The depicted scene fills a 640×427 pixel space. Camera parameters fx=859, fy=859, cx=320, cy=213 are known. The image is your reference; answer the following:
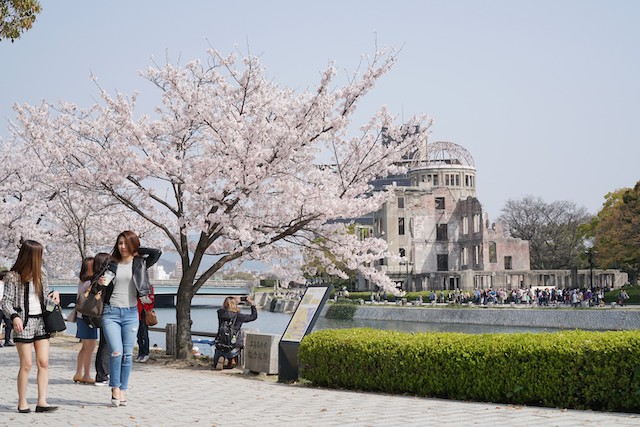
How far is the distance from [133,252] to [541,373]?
517cm

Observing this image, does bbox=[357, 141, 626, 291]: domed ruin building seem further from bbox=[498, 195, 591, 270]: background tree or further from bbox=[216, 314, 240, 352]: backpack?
bbox=[216, 314, 240, 352]: backpack

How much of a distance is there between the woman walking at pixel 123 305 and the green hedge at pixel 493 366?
371 cm

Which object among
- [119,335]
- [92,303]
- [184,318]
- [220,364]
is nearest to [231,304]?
[220,364]

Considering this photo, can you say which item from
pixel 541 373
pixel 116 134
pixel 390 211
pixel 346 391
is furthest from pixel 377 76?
pixel 390 211

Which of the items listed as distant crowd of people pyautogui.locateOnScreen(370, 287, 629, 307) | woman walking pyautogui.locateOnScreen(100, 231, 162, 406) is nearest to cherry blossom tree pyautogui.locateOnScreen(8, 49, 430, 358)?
woman walking pyautogui.locateOnScreen(100, 231, 162, 406)

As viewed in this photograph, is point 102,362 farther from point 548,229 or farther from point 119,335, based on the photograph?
point 548,229

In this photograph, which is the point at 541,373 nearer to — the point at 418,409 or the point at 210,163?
the point at 418,409

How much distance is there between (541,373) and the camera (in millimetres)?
10492

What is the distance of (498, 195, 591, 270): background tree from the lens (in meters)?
103

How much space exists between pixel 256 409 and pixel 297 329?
4.16 metres

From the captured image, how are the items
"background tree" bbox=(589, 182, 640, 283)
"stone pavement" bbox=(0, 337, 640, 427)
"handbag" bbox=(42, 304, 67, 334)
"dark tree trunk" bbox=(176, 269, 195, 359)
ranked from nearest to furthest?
1. "stone pavement" bbox=(0, 337, 640, 427)
2. "handbag" bbox=(42, 304, 67, 334)
3. "dark tree trunk" bbox=(176, 269, 195, 359)
4. "background tree" bbox=(589, 182, 640, 283)

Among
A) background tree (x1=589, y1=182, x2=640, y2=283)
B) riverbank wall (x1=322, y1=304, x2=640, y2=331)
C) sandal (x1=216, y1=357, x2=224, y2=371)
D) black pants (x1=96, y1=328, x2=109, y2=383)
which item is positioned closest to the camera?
black pants (x1=96, y1=328, x2=109, y2=383)

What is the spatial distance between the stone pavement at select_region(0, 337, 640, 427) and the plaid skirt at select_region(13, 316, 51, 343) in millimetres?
861

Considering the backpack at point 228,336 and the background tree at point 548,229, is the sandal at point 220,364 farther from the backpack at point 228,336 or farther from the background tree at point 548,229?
the background tree at point 548,229
